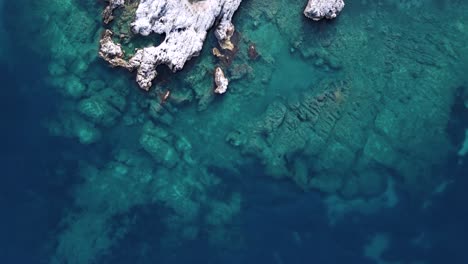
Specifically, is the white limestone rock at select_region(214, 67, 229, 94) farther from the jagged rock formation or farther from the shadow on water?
the shadow on water

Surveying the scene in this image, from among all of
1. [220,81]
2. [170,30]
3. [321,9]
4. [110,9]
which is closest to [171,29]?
[170,30]

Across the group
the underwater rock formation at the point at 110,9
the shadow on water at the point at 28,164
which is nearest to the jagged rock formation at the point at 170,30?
the underwater rock formation at the point at 110,9

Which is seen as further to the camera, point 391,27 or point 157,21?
point 391,27

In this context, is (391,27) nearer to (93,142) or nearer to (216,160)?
(216,160)

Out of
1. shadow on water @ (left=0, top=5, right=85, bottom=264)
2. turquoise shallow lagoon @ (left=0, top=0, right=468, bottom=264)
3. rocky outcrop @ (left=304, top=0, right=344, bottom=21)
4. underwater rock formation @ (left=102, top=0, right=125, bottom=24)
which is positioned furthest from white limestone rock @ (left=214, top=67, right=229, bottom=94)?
shadow on water @ (left=0, top=5, right=85, bottom=264)

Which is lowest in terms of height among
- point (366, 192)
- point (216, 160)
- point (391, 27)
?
point (216, 160)

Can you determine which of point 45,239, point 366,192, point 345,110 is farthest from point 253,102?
point 45,239
